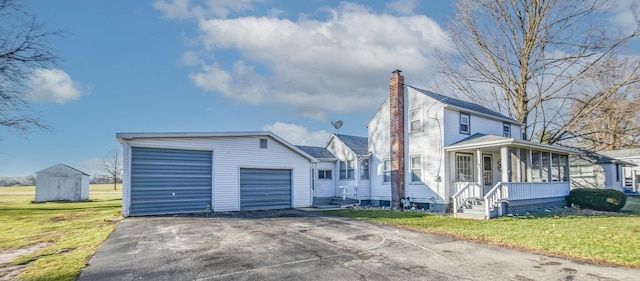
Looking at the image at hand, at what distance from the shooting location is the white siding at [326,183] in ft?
73.7

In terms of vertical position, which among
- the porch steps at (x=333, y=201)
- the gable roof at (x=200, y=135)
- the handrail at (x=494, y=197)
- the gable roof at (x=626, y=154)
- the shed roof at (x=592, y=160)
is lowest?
the porch steps at (x=333, y=201)

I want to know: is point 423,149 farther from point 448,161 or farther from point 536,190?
point 536,190

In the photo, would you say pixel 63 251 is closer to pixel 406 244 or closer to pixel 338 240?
pixel 338 240

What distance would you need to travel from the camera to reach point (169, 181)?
48.3 ft

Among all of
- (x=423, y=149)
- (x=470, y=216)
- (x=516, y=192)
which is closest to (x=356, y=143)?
(x=423, y=149)

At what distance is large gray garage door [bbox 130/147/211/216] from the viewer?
14023mm

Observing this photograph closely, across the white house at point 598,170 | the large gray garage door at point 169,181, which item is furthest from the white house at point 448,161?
the large gray garage door at point 169,181

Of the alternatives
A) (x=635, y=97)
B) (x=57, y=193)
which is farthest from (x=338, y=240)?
(x=57, y=193)

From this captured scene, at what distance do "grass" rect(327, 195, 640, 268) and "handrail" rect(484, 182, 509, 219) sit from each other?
0.91 meters

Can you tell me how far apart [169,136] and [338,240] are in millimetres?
9257

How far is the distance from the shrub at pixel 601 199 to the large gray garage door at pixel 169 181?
59.8 feet

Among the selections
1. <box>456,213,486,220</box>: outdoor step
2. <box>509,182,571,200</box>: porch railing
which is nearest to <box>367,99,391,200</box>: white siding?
<box>456,213,486,220</box>: outdoor step

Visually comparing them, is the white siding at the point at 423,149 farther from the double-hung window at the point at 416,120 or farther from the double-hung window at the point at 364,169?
the double-hung window at the point at 364,169

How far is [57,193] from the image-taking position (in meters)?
29.8
